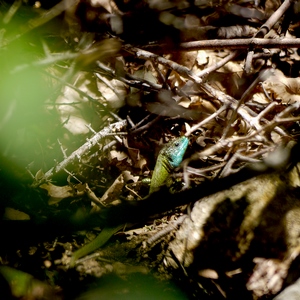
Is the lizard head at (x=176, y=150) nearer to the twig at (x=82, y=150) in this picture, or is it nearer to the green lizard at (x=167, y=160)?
the green lizard at (x=167, y=160)

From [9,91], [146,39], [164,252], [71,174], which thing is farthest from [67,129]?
[164,252]

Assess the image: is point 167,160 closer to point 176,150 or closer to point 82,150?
point 176,150

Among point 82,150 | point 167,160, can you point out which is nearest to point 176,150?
point 167,160

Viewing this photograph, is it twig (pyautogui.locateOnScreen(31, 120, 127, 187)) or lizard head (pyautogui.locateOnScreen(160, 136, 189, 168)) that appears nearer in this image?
twig (pyautogui.locateOnScreen(31, 120, 127, 187))

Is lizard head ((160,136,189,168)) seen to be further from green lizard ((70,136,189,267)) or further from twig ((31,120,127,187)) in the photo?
twig ((31,120,127,187))

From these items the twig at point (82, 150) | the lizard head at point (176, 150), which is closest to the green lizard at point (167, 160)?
the lizard head at point (176, 150)

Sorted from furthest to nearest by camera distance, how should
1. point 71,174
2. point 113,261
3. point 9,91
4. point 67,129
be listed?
point 67,129, point 71,174, point 113,261, point 9,91

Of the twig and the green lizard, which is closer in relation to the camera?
the twig

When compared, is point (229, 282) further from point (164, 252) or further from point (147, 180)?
point (147, 180)

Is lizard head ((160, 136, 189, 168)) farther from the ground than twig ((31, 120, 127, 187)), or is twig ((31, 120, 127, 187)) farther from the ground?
twig ((31, 120, 127, 187))

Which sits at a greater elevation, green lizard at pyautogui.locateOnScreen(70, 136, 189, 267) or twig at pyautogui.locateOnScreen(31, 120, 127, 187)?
twig at pyautogui.locateOnScreen(31, 120, 127, 187)

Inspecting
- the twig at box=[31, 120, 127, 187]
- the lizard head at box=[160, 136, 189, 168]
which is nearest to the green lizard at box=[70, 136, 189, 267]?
the lizard head at box=[160, 136, 189, 168]
